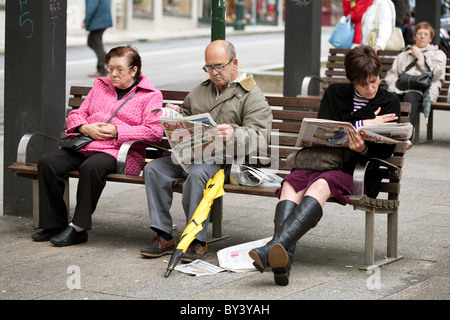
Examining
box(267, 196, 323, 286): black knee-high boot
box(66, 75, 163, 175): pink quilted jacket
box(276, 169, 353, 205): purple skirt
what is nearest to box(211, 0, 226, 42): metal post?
box(66, 75, 163, 175): pink quilted jacket

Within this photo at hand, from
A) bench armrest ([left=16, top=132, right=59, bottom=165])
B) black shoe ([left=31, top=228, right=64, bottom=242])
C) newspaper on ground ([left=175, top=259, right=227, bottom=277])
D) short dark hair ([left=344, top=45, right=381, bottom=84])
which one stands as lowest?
newspaper on ground ([left=175, top=259, right=227, bottom=277])

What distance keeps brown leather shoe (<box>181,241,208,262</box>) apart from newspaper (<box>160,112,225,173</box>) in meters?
0.50

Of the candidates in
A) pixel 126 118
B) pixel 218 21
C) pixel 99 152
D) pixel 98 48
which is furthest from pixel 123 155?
pixel 98 48

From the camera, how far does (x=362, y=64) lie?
596 centimetres

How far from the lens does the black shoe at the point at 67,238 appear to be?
652 centimetres

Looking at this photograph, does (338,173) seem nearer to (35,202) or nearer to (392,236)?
(392,236)

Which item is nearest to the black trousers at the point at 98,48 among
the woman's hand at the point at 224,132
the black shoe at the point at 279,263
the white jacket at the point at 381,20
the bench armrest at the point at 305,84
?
the white jacket at the point at 381,20

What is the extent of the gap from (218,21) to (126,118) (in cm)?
110

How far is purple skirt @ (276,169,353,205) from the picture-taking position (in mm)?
5814

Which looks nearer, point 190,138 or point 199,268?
point 199,268

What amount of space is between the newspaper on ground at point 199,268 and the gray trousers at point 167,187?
0.21 metres

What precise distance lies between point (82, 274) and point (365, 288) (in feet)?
5.54

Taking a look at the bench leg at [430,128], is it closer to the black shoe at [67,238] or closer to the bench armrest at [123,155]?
the bench armrest at [123,155]

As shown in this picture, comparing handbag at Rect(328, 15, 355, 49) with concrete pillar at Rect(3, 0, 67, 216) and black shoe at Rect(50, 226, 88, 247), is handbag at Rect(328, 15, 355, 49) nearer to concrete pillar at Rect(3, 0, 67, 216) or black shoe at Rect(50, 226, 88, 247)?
concrete pillar at Rect(3, 0, 67, 216)
